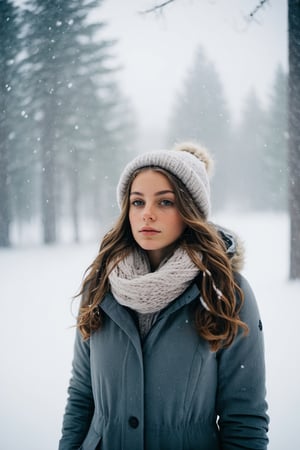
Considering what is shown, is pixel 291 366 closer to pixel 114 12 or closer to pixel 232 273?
pixel 232 273

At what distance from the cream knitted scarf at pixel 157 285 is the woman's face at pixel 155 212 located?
12 cm

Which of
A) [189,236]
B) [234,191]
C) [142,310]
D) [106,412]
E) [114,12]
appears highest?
[114,12]

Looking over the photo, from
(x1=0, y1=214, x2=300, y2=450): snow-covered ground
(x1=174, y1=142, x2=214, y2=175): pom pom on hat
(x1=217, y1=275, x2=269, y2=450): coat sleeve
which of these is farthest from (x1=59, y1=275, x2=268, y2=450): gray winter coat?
(x1=0, y1=214, x2=300, y2=450): snow-covered ground

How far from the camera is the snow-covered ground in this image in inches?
97.3

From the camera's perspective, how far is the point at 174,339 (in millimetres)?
1253

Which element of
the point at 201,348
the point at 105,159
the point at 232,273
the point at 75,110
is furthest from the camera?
the point at 105,159

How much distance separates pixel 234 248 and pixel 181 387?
28.9 inches

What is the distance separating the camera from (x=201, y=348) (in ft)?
4.10

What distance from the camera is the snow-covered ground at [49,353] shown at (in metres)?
2.47

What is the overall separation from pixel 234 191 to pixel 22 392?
18.7 meters

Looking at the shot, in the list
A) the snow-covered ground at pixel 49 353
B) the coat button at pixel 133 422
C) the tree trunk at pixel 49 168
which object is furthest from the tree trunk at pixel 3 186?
the coat button at pixel 133 422

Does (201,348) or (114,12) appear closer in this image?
(201,348)

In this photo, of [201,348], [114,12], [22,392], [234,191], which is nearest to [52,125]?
[114,12]

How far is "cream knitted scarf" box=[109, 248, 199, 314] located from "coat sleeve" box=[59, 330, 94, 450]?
1.50 feet
